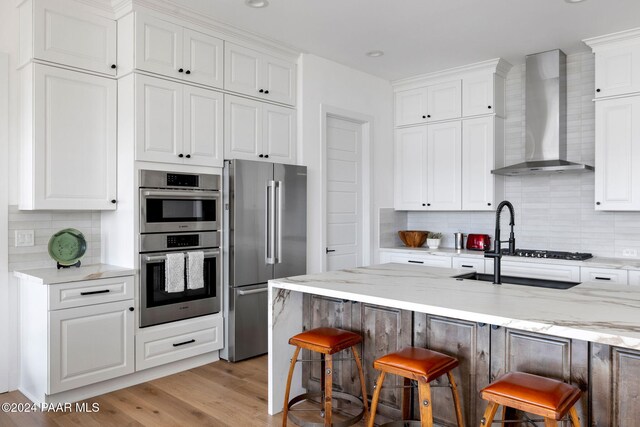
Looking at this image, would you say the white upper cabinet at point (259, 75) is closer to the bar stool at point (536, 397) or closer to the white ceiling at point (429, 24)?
the white ceiling at point (429, 24)

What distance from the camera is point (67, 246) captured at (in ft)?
11.1

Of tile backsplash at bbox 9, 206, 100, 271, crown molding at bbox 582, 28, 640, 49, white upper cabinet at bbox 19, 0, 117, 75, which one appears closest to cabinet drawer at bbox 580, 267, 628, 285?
crown molding at bbox 582, 28, 640, 49

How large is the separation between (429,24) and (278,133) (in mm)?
1601

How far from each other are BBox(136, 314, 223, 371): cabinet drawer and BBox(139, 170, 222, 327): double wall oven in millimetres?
64

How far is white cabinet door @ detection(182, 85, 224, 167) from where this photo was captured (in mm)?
3729

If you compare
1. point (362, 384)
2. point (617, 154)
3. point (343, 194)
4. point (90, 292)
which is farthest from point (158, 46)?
point (617, 154)

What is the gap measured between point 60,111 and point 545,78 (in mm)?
4139

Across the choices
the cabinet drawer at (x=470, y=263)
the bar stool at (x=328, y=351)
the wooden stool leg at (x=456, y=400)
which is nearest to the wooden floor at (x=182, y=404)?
the bar stool at (x=328, y=351)

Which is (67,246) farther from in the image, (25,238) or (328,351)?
(328,351)

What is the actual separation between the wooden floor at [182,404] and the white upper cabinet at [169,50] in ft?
7.51

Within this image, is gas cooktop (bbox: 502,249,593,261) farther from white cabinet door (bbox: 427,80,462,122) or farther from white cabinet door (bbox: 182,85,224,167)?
white cabinet door (bbox: 182,85,224,167)

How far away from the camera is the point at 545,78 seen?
4.50 metres

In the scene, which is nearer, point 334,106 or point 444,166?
point 334,106

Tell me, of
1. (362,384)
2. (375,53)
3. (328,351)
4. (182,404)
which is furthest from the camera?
(375,53)
